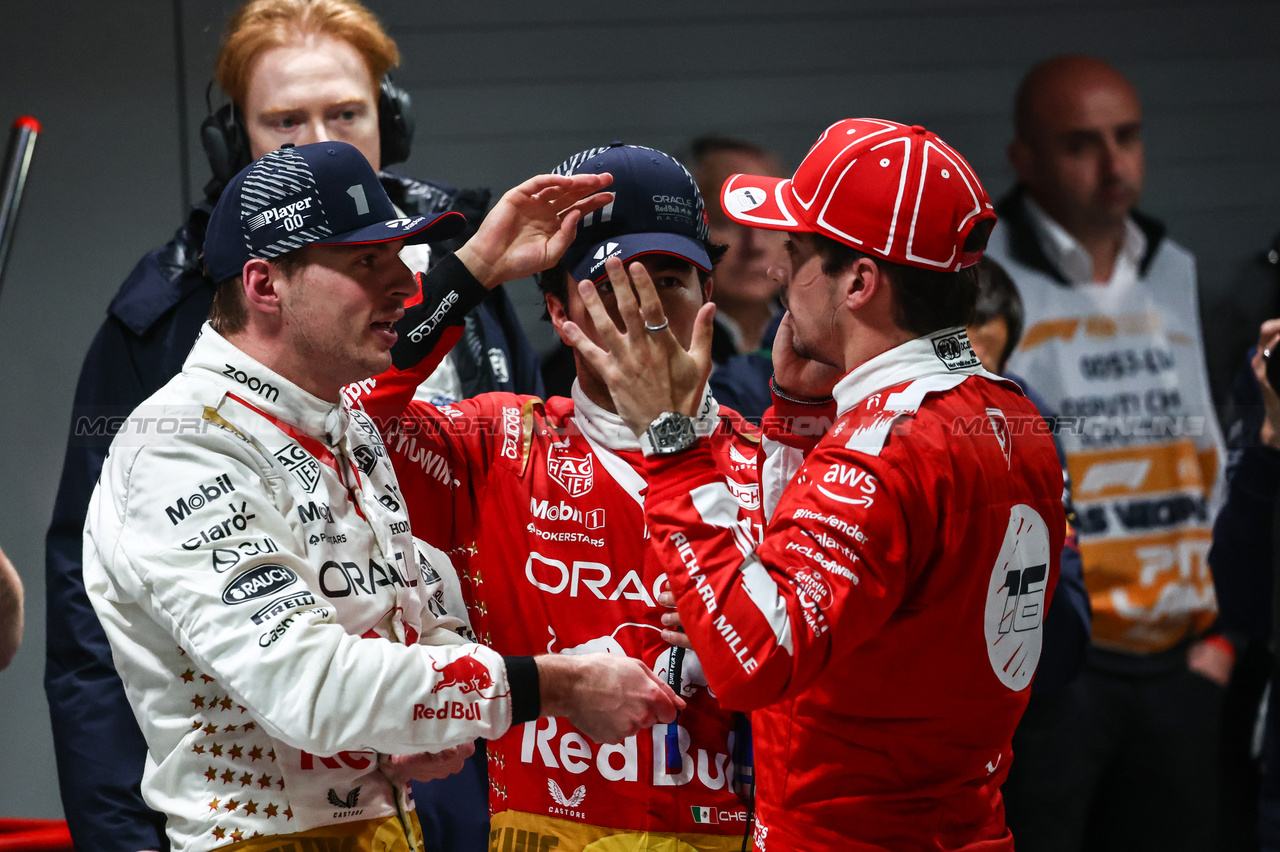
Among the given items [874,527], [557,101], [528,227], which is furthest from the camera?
[557,101]

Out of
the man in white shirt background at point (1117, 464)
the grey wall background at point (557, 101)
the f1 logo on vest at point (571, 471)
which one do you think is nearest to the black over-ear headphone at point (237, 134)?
the f1 logo on vest at point (571, 471)

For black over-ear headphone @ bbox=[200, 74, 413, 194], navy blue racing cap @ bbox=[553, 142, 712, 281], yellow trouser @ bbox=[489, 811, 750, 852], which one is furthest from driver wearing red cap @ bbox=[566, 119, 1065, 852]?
black over-ear headphone @ bbox=[200, 74, 413, 194]

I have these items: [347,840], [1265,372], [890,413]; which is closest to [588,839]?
[347,840]

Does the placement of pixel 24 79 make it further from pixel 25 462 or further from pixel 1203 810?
pixel 1203 810

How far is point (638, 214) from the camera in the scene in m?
2.17

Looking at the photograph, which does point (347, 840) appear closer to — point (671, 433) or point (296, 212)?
point (671, 433)

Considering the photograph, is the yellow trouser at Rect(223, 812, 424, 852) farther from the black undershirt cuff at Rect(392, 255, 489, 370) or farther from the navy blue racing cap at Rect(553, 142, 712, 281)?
the navy blue racing cap at Rect(553, 142, 712, 281)

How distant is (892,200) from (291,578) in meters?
1.00

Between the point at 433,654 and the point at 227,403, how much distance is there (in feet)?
1.51

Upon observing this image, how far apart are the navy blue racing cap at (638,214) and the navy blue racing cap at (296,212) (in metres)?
0.43

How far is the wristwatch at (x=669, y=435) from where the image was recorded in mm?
1656

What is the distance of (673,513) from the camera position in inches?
64.2

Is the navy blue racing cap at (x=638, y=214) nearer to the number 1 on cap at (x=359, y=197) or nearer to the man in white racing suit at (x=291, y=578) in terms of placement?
the man in white racing suit at (x=291, y=578)

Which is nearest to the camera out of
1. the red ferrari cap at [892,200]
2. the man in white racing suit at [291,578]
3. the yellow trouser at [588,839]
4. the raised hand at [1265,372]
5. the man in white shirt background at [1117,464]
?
the man in white racing suit at [291,578]
